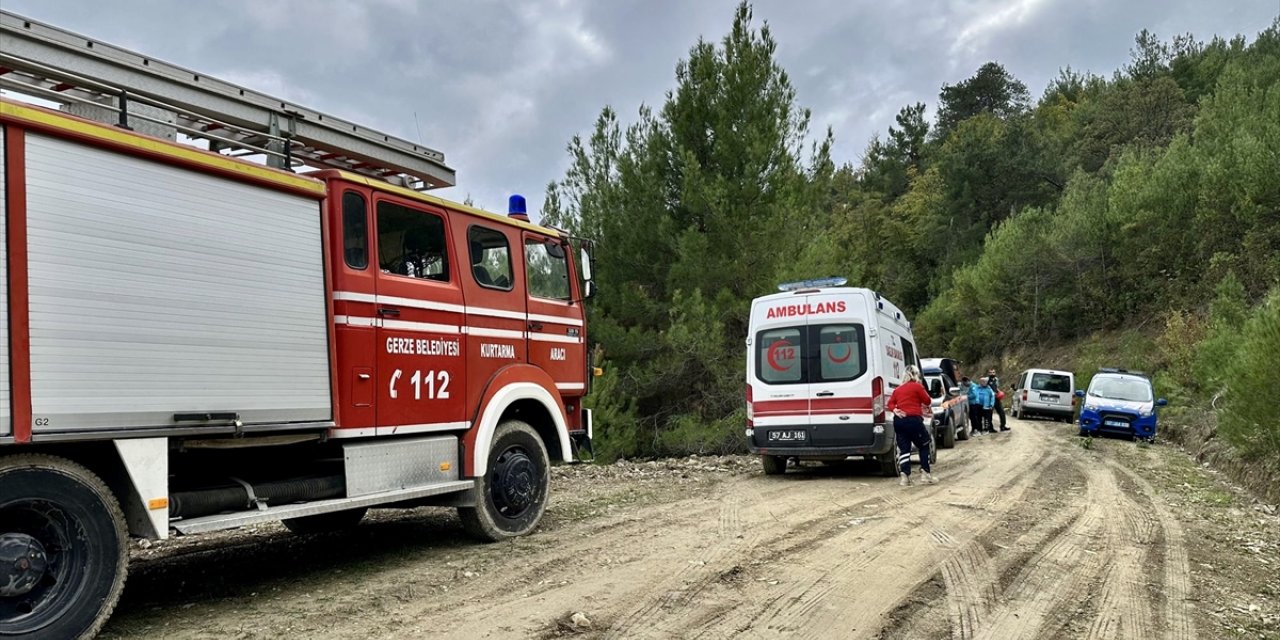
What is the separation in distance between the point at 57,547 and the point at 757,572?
409 cm

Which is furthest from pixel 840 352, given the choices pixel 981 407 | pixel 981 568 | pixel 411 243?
pixel 981 407

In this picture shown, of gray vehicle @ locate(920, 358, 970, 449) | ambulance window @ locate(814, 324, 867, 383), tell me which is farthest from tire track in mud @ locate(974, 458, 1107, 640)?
gray vehicle @ locate(920, 358, 970, 449)

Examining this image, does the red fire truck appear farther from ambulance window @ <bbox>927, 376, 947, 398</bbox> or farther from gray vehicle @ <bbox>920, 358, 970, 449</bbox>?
ambulance window @ <bbox>927, 376, 947, 398</bbox>

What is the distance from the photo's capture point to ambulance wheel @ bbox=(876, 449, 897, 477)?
11.4 m

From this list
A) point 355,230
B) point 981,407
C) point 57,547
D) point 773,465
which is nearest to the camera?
point 57,547

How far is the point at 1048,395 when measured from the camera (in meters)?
27.2

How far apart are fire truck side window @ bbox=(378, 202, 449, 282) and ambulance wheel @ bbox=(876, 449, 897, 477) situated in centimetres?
709

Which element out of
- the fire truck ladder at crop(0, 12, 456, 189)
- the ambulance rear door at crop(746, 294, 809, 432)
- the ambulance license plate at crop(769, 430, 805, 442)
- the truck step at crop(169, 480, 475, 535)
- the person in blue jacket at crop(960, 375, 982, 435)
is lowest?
the person in blue jacket at crop(960, 375, 982, 435)

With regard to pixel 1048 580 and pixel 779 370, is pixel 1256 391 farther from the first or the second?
pixel 1048 580

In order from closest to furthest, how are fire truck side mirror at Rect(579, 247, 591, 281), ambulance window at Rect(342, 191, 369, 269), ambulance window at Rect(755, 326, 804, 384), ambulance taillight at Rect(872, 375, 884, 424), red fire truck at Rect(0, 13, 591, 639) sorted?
1. red fire truck at Rect(0, 13, 591, 639)
2. ambulance window at Rect(342, 191, 369, 269)
3. fire truck side mirror at Rect(579, 247, 591, 281)
4. ambulance taillight at Rect(872, 375, 884, 424)
5. ambulance window at Rect(755, 326, 804, 384)

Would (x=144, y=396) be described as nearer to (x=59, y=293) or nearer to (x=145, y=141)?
(x=59, y=293)

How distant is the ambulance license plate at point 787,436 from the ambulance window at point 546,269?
4624 mm

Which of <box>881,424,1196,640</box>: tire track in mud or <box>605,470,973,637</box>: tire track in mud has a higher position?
<box>605,470,973,637</box>: tire track in mud

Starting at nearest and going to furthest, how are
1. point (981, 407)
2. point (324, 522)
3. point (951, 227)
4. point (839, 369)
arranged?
point (324, 522), point (839, 369), point (981, 407), point (951, 227)
